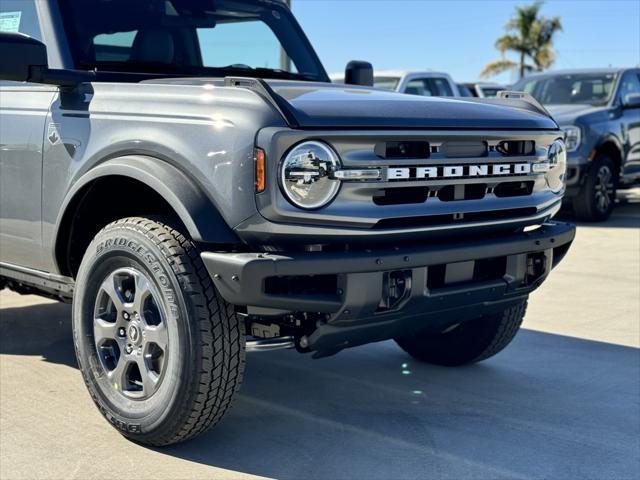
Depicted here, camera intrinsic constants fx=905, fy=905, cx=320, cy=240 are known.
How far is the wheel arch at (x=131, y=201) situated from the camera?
10.4 ft

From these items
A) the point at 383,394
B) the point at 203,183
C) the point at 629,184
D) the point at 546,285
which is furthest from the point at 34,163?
the point at 629,184

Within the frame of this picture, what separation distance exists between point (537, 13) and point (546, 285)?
52.0 m

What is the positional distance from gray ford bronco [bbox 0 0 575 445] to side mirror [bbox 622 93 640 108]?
7246 mm

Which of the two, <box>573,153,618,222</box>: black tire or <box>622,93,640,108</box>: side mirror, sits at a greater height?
<box>622,93,640,108</box>: side mirror

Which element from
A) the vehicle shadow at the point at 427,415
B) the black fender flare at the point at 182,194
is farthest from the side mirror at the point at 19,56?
the vehicle shadow at the point at 427,415

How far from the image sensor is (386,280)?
3186mm

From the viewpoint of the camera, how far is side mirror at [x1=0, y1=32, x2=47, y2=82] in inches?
137

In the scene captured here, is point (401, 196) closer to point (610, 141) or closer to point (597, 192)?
Answer: point (597, 192)

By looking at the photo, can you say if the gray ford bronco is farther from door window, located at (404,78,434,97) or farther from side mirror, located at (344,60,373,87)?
door window, located at (404,78,434,97)

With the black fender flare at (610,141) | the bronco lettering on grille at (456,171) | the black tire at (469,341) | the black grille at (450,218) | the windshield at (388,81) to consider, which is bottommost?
the black tire at (469,341)

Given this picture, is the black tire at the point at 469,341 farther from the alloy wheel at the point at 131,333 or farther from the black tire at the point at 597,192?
the black tire at the point at 597,192

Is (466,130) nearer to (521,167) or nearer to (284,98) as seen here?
(521,167)

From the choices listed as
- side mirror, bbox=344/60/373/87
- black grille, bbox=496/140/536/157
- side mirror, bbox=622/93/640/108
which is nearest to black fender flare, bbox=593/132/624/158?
side mirror, bbox=622/93/640/108

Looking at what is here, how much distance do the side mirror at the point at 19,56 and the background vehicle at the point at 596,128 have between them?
25.6 feet
